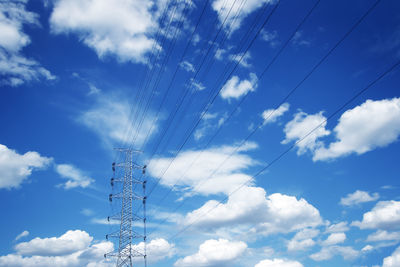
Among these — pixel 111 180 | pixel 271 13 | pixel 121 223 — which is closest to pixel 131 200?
pixel 121 223

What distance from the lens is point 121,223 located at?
37.4 meters

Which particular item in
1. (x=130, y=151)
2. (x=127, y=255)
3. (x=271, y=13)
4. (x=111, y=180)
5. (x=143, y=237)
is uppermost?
(x=130, y=151)

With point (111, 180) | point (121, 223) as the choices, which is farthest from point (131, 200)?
point (111, 180)

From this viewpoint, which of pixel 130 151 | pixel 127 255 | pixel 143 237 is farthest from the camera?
pixel 130 151

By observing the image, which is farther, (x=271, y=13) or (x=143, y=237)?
(x=143, y=237)

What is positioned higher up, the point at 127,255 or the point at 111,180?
the point at 111,180

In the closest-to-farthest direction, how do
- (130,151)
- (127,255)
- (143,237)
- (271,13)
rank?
(271,13), (127,255), (143,237), (130,151)

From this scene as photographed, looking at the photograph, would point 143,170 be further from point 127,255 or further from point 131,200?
point 127,255

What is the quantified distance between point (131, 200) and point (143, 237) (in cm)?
534

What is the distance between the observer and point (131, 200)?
40.0m

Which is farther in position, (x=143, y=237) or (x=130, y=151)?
(x=130, y=151)

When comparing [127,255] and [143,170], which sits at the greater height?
[143,170]

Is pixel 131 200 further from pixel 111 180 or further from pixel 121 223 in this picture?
pixel 111 180

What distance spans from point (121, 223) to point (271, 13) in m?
32.5
